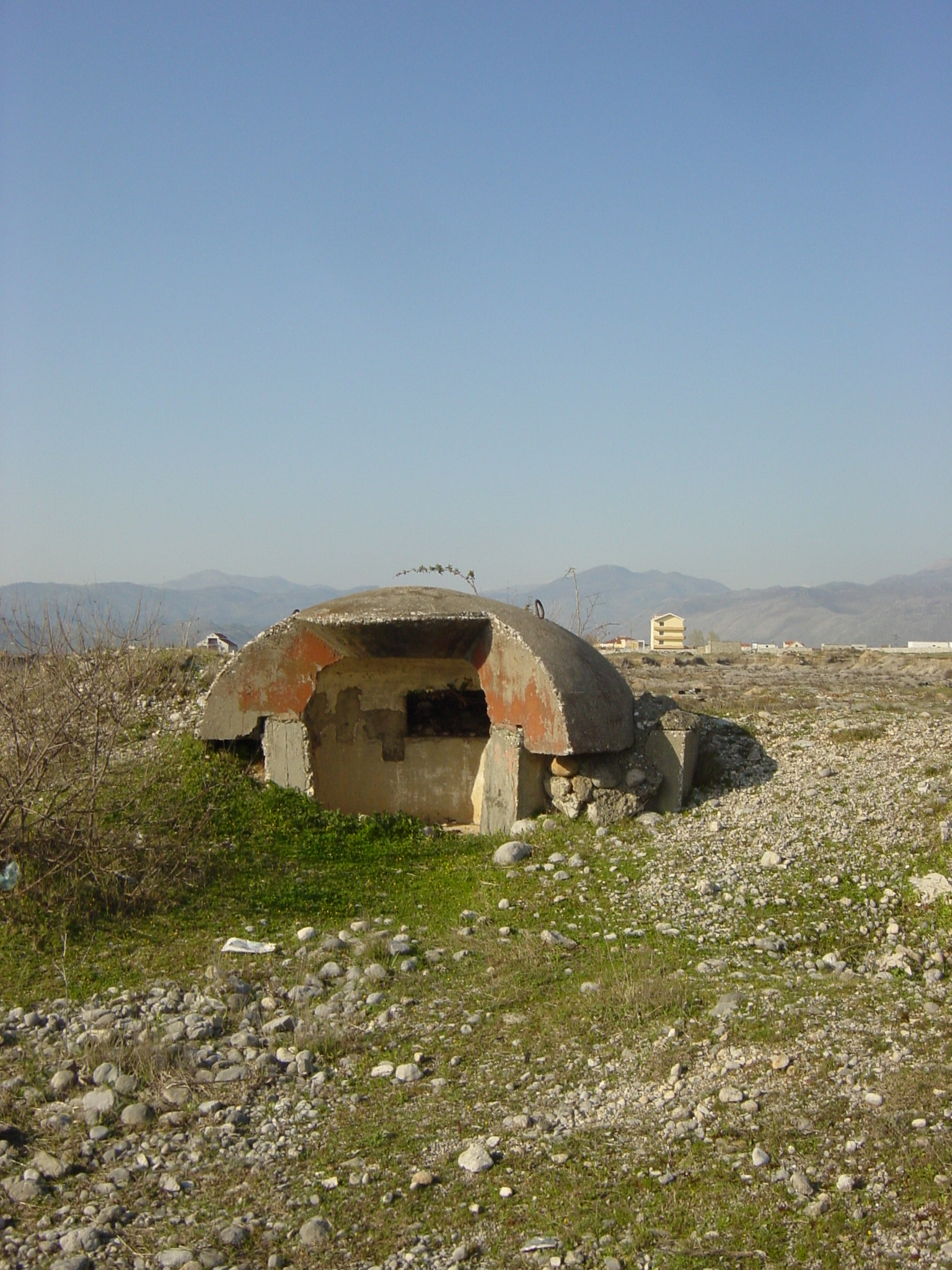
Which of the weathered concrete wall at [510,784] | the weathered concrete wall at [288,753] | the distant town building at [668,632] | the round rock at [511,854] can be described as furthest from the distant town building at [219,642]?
the distant town building at [668,632]

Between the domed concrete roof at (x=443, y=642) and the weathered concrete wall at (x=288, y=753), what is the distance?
12cm

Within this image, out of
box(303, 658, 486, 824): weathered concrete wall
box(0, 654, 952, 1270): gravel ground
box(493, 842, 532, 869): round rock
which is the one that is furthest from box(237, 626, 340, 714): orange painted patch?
box(0, 654, 952, 1270): gravel ground

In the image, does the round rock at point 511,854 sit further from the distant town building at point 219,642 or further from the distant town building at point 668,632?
the distant town building at point 668,632

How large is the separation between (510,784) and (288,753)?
202 centimetres

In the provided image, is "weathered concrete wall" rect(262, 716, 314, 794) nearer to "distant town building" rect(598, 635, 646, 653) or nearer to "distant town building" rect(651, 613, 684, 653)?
"distant town building" rect(598, 635, 646, 653)

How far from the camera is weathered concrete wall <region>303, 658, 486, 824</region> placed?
10.8 m

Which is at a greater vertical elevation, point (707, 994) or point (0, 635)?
A: point (0, 635)

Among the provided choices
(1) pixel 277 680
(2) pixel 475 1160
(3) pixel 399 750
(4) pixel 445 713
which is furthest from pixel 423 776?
(2) pixel 475 1160

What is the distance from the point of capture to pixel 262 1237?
3619 millimetres

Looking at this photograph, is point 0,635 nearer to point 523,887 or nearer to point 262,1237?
point 523,887

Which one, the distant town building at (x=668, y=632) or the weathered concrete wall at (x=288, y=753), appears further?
the distant town building at (x=668, y=632)

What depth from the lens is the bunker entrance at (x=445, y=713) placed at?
11.0m

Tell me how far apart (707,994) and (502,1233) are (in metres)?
2.23

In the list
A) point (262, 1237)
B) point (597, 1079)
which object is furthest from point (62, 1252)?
point (597, 1079)
